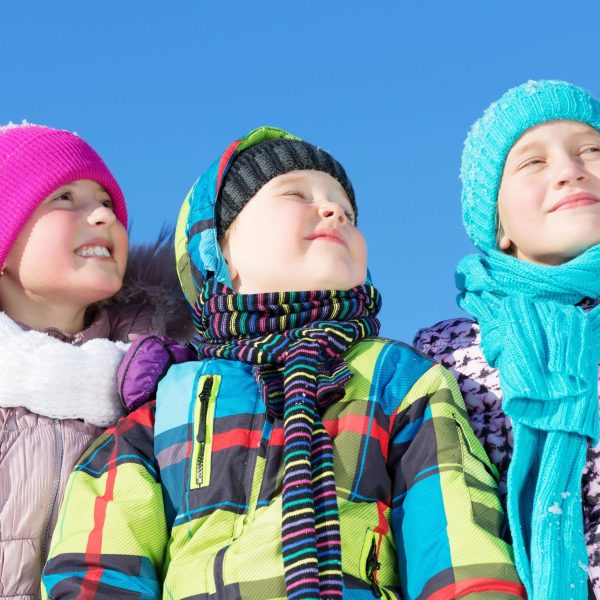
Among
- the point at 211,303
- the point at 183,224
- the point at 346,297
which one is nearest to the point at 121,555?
the point at 211,303

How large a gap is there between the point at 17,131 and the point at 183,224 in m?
0.76

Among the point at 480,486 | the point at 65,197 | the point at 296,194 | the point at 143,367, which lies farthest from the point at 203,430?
the point at 65,197

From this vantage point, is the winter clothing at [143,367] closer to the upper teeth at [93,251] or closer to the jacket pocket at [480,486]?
the upper teeth at [93,251]

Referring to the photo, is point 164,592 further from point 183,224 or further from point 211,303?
point 183,224

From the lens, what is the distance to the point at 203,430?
7.94ft

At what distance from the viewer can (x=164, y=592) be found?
7.48 feet

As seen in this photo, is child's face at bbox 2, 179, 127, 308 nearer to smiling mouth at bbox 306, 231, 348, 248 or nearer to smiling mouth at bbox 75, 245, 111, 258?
smiling mouth at bbox 75, 245, 111, 258

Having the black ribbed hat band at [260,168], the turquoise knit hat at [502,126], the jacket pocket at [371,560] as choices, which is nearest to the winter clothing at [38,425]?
the black ribbed hat band at [260,168]

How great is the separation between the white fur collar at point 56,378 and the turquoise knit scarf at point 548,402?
3.93ft

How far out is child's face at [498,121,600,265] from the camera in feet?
9.37

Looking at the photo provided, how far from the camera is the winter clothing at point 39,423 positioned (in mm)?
2523

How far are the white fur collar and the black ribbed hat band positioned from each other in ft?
2.00

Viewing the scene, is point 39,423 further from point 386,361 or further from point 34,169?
point 386,361

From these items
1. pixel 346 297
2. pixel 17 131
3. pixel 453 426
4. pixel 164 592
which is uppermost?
pixel 17 131
